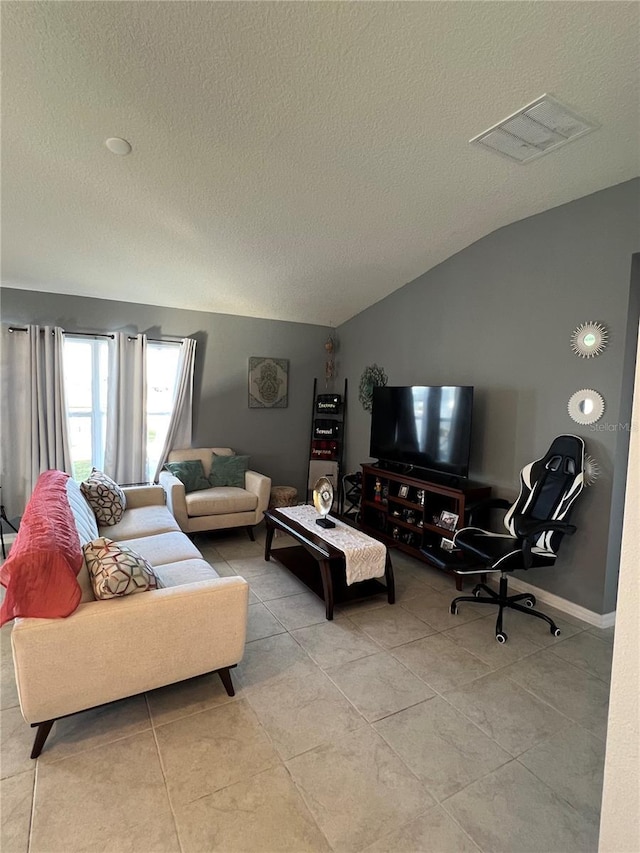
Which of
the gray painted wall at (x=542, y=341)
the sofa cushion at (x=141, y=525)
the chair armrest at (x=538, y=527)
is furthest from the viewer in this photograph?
the sofa cushion at (x=141, y=525)

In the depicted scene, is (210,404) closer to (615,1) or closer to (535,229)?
(535,229)

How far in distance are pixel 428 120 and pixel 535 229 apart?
4.65 feet

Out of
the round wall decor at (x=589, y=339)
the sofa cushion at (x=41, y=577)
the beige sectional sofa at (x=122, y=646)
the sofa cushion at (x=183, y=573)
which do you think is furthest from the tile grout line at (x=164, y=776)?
the round wall decor at (x=589, y=339)

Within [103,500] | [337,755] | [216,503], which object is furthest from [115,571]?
[216,503]

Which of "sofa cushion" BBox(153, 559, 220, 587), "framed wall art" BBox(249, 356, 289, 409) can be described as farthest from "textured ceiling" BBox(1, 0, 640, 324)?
"sofa cushion" BBox(153, 559, 220, 587)

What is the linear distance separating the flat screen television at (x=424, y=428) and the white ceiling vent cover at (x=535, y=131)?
1.61 m

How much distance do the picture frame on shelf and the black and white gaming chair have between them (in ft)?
1.05

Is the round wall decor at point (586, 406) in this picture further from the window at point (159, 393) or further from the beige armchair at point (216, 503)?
the window at point (159, 393)

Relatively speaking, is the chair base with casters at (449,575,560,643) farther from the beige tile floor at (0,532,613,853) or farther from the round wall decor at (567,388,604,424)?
the round wall decor at (567,388,604,424)

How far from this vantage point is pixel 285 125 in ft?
7.61

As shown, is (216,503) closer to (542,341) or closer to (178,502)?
(178,502)

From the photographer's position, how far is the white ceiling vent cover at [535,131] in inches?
83.8

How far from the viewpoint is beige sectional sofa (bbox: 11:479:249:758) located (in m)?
1.69

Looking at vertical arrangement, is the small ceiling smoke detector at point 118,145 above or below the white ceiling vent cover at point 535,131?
below
